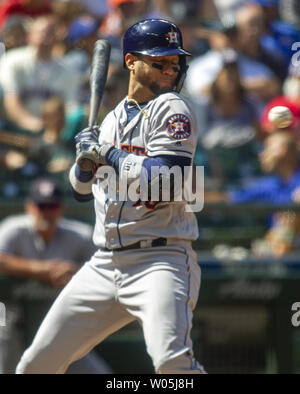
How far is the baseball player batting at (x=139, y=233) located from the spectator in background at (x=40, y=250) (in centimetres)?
181

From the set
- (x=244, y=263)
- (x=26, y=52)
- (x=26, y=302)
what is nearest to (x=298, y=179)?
(x=244, y=263)

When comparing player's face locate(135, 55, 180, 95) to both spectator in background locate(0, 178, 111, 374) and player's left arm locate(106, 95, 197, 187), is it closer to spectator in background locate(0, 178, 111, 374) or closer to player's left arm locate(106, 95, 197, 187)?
player's left arm locate(106, 95, 197, 187)

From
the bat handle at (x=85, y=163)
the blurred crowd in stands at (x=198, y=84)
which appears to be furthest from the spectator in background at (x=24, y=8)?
the bat handle at (x=85, y=163)

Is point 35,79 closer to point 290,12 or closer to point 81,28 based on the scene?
point 81,28

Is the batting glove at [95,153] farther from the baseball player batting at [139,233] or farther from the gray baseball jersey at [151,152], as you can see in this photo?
the gray baseball jersey at [151,152]

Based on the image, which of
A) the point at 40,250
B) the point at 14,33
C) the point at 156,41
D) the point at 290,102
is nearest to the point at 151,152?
the point at 156,41

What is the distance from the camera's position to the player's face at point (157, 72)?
335 centimetres

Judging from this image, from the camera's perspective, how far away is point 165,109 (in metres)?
3.24

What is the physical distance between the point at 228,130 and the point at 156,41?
3.29m

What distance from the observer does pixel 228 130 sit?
21.5 ft

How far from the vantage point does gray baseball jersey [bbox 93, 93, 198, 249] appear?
321cm

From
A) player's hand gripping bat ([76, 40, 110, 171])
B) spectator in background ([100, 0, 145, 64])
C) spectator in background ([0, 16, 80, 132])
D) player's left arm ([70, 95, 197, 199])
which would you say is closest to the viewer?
player's left arm ([70, 95, 197, 199])

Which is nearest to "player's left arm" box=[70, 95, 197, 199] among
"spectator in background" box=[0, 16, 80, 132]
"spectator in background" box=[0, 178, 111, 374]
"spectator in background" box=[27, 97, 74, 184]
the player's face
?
the player's face

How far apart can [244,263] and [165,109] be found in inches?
90.4
